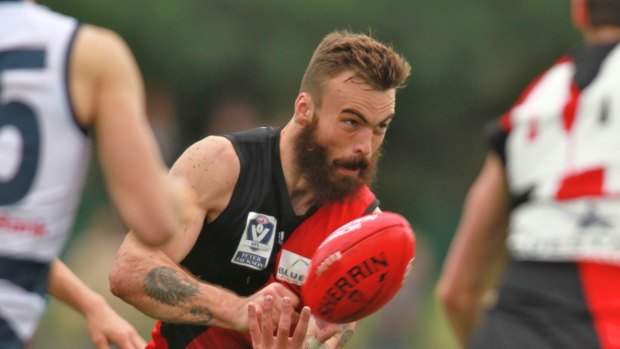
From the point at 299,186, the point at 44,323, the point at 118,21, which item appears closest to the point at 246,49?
the point at 118,21

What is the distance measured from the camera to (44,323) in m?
12.4

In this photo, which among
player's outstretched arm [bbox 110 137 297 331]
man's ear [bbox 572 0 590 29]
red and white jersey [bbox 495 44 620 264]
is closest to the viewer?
red and white jersey [bbox 495 44 620 264]

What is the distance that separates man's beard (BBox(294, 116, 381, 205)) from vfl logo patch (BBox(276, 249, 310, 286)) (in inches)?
10.3

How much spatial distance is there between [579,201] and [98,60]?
1457 millimetres

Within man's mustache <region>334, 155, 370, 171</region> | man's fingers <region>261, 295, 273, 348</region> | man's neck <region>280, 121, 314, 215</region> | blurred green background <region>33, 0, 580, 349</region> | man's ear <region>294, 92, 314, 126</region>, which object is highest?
man's ear <region>294, 92, 314, 126</region>

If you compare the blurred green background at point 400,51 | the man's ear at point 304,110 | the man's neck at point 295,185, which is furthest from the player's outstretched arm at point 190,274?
the blurred green background at point 400,51

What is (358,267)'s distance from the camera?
5.62 m

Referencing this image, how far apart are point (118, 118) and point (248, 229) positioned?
206 centimetres

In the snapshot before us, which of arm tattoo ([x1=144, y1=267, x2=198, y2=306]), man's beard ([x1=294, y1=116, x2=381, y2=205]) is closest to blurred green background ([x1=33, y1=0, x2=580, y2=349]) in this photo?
man's beard ([x1=294, y1=116, x2=381, y2=205])

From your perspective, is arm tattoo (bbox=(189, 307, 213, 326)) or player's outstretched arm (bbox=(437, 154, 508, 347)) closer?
player's outstretched arm (bbox=(437, 154, 508, 347))

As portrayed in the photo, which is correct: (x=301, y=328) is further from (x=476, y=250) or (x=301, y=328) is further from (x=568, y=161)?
(x=568, y=161)

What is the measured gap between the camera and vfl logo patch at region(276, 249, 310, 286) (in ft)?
20.6

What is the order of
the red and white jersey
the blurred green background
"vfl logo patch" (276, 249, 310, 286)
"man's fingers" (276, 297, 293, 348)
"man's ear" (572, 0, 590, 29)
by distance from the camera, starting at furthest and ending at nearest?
1. the blurred green background
2. "vfl logo patch" (276, 249, 310, 286)
3. "man's fingers" (276, 297, 293, 348)
4. "man's ear" (572, 0, 590, 29)
5. the red and white jersey

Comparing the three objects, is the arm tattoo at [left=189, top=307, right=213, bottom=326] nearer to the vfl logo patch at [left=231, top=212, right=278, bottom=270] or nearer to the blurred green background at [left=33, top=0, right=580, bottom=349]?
the vfl logo patch at [left=231, top=212, right=278, bottom=270]
